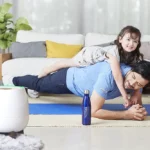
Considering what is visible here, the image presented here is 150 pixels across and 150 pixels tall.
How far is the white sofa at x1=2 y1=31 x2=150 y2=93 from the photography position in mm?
4156

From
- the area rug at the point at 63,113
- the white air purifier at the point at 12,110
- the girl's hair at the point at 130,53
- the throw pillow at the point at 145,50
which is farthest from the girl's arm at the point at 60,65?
the white air purifier at the point at 12,110

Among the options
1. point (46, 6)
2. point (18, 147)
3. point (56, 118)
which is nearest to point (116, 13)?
point (46, 6)

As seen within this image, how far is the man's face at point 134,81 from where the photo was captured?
268 centimetres

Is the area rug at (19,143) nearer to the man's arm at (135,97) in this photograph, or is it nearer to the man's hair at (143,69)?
the man's hair at (143,69)

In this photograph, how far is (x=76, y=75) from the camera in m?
3.21

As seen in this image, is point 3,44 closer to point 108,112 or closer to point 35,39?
point 35,39

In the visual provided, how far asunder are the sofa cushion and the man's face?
2.01 meters

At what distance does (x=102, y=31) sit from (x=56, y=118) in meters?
3.14

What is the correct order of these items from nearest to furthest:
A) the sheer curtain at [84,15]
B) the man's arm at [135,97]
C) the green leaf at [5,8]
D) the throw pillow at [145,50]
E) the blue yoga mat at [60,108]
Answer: the man's arm at [135,97] < the blue yoga mat at [60,108] < the throw pillow at [145,50] < the green leaf at [5,8] < the sheer curtain at [84,15]

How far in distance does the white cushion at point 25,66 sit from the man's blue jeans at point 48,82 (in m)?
0.32

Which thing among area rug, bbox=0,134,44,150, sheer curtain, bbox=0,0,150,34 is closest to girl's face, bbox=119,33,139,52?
area rug, bbox=0,134,44,150

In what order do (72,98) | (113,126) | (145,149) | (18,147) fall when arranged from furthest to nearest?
(72,98), (113,126), (145,149), (18,147)

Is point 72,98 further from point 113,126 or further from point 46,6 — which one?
point 46,6

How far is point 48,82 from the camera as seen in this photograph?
3520mm
